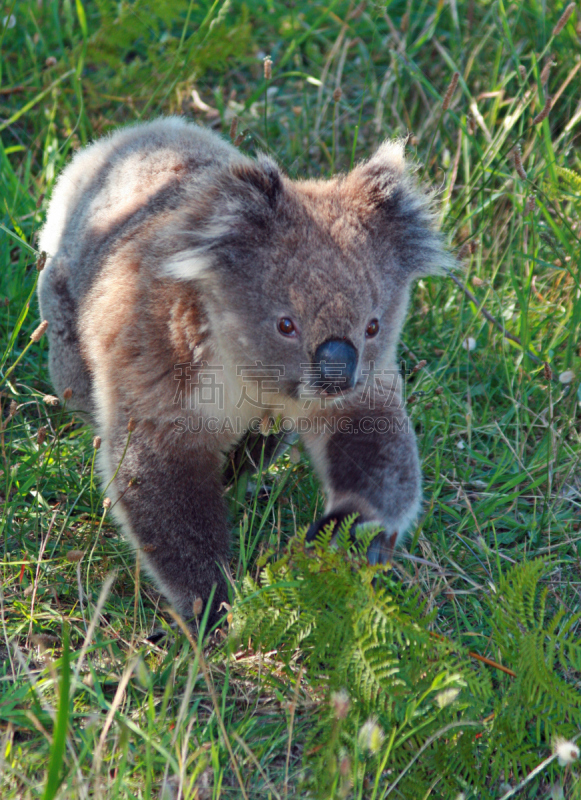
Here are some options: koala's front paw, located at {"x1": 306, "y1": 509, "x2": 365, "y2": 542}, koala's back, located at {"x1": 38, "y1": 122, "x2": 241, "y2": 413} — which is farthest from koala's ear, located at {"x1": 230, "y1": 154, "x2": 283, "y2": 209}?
koala's front paw, located at {"x1": 306, "y1": 509, "x2": 365, "y2": 542}

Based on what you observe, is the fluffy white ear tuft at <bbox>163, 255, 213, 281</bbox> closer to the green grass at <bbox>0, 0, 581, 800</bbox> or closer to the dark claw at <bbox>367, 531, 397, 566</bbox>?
the green grass at <bbox>0, 0, 581, 800</bbox>

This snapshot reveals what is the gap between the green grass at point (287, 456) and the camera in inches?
88.0

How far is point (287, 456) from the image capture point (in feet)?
11.6

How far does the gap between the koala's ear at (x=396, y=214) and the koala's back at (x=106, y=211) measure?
568mm

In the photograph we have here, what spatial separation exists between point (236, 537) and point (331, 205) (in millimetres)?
1346

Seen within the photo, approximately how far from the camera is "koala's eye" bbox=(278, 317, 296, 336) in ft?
8.15

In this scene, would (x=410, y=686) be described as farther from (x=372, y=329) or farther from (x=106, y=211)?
(x=106, y=211)

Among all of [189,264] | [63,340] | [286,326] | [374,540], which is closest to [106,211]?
[63,340]

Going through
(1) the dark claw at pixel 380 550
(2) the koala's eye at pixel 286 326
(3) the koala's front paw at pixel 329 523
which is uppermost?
(2) the koala's eye at pixel 286 326

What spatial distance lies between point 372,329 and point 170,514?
929 mm

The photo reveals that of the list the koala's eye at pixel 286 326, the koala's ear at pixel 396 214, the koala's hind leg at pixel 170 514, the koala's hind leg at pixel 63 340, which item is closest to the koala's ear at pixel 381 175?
the koala's ear at pixel 396 214

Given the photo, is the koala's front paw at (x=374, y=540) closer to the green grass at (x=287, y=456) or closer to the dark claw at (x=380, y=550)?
the dark claw at (x=380, y=550)

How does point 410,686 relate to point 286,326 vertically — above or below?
below

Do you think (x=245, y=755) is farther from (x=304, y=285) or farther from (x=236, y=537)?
(x=304, y=285)
